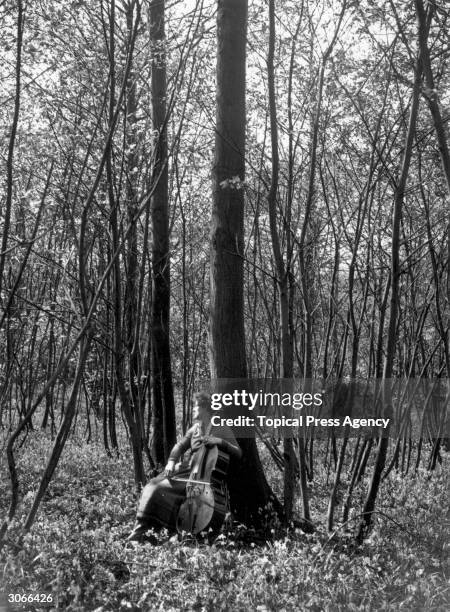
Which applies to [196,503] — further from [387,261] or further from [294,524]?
[387,261]

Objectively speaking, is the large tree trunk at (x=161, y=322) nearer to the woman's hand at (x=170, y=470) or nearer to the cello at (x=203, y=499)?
the woman's hand at (x=170, y=470)

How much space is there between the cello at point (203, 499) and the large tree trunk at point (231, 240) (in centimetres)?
63

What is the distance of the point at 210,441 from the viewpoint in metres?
6.04

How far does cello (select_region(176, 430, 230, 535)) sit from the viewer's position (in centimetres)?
583

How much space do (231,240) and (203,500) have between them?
7.74 ft

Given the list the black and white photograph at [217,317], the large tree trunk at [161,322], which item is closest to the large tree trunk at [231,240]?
the black and white photograph at [217,317]

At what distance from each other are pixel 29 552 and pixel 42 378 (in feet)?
37.8

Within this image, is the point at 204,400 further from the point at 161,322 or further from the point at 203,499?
the point at 161,322

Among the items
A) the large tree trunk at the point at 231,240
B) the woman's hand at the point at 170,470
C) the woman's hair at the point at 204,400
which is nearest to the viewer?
the woman's hand at the point at 170,470

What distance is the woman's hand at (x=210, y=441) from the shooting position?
6016mm

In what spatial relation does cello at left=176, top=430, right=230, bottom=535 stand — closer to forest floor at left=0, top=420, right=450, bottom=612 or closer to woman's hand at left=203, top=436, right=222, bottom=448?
woman's hand at left=203, top=436, right=222, bottom=448

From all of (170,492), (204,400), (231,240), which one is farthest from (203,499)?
(231,240)

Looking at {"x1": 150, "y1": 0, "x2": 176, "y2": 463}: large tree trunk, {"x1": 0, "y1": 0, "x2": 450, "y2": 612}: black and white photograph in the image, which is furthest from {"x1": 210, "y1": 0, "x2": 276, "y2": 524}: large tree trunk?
{"x1": 150, "y1": 0, "x2": 176, "y2": 463}: large tree trunk

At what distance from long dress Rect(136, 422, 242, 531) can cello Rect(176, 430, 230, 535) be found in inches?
2.5
